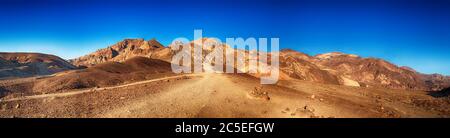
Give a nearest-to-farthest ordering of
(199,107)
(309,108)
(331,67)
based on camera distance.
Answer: (199,107), (309,108), (331,67)

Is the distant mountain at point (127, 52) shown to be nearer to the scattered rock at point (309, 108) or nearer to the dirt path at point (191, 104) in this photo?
the dirt path at point (191, 104)

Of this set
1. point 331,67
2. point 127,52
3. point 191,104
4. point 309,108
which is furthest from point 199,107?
point 127,52

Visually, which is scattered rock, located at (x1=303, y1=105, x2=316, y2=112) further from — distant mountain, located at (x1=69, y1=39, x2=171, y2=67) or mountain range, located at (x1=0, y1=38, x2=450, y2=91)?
distant mountain, located at (x1=69, y1=39, x2=171, y2=67)

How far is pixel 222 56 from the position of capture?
89.1 m

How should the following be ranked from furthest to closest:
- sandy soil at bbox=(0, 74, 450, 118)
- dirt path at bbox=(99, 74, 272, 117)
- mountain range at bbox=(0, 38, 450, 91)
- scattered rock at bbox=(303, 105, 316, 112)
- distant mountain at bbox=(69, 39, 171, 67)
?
distant mountain at bbox=(69, 39, 171, 67)
mountain range at bbox=(0, 38, 450, 91)
scattered rock at bbox=(303, 105, 316, 112)
sandy soil at bbox=(0, 74, 450, 118)
dirt path at bbox=(99, 74, 272, 117)

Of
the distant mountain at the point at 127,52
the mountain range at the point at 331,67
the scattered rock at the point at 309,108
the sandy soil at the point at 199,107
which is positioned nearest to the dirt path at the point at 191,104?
the sandy soil at the point at 199,107

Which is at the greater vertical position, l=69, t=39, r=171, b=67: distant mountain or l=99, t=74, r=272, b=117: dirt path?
l=69, t=39, r=171, b=67: distant mountain

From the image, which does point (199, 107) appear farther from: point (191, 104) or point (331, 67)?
point (331, 67)

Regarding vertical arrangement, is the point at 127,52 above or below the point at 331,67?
above

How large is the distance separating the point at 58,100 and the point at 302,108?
49.8 ft

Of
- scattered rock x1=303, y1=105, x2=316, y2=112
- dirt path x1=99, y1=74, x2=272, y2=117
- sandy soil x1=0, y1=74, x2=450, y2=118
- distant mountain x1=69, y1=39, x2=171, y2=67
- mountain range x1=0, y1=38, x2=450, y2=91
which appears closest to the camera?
dirt path x1=99, y1=74, x2=272, y2=117

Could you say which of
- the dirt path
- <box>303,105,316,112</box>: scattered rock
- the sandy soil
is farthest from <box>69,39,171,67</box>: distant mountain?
<box>303,105,316,112</box>: scattered rock
